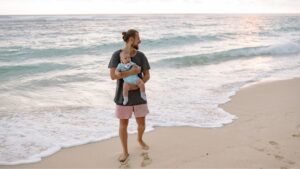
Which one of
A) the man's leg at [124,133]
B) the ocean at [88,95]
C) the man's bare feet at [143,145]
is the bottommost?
the ocean at [88,95]

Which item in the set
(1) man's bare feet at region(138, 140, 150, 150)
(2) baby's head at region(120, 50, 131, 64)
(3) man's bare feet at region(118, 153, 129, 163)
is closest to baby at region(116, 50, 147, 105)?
(2) baby's head at region(120, 50, 131, 64)

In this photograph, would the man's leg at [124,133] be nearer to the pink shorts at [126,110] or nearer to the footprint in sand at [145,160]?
the pink shorts at [126,110]

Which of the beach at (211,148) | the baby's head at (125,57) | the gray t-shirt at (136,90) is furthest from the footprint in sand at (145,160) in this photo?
the baby's head at (125,57)

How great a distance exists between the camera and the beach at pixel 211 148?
470 cm

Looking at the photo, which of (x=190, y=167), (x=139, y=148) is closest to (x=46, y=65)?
(x=139, y=148)

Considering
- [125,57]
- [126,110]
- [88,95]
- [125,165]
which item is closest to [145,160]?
[125,165]

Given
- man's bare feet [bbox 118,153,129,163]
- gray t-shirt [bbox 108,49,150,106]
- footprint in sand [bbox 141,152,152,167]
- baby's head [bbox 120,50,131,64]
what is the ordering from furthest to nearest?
man's bare feet [bbox 118,153,129,163] < footprint in sand [bbox 141,152,152,167] < gray t-shirt [bbox 108,49,150,106] < baby's head [bbox 120,50,131,64]

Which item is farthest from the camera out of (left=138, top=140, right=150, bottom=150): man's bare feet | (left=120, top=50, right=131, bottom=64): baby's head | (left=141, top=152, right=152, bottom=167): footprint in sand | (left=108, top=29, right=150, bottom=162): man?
(left=138, top=140, right=150, bottom=150): man's bare feet

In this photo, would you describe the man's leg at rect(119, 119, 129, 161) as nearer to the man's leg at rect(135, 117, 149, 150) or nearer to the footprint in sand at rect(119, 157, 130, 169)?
the footprint in sand at rect(119, 157, 130, 169)

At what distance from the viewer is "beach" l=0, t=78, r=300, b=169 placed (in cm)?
470

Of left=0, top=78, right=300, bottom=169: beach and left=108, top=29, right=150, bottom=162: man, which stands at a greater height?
left=108, top=29, right=150, bottom=162: man

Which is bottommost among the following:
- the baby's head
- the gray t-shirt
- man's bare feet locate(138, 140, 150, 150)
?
man's bare feet locate(138, 140, 150, 150)

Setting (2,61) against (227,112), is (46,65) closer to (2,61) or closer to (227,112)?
(2,61)

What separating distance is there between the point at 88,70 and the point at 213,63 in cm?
638
